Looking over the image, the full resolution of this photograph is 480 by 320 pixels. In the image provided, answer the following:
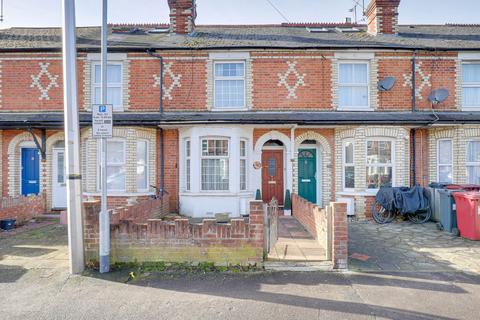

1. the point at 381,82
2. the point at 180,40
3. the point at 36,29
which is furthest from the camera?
the point at 36,29

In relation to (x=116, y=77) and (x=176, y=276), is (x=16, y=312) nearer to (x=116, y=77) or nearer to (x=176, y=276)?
(x=176, y=276)

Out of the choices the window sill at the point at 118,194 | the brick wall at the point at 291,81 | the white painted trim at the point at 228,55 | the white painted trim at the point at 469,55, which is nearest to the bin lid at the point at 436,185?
the brick wall at the point at 291,81

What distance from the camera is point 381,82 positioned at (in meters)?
10.4

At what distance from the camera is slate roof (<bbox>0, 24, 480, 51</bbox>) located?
10.6m

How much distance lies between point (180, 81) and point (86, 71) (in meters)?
3.45

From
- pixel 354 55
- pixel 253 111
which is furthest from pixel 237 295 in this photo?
pixel 354 55

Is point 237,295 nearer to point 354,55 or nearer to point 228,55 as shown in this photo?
point 228,55

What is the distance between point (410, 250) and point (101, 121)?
681 cm

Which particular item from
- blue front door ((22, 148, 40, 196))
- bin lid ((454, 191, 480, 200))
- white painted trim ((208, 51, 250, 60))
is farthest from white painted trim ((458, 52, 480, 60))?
blue front door ((22, 148, 40, 196))

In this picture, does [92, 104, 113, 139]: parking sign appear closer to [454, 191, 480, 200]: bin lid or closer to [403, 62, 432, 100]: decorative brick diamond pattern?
[454, 191, 480, 200]: bin lid

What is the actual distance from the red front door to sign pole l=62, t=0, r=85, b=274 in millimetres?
7033

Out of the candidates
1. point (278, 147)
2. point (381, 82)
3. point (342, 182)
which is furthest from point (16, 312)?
point (381, 82)

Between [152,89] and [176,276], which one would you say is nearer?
[176,276]

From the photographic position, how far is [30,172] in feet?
35.6
